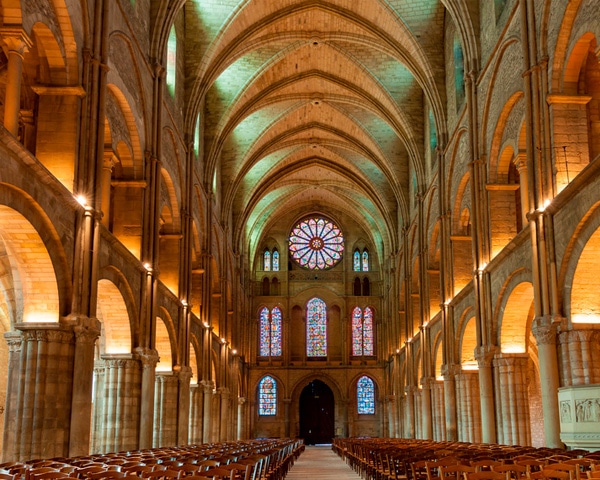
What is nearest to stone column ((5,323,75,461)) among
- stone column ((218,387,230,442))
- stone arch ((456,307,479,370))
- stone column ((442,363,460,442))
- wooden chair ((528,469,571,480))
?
wooden chair ((528,469,571,480))

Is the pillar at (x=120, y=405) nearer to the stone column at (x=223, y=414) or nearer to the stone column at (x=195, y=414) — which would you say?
the stone column at (x=195, y=414)

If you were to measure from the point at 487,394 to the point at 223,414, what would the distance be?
2195cm

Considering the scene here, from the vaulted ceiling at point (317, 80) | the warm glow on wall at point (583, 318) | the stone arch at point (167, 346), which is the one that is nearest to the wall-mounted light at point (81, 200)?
the stone arch at point (167, 346)

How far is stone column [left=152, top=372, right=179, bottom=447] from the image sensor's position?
94.7ft

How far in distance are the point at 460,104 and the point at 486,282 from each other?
8.75 metres

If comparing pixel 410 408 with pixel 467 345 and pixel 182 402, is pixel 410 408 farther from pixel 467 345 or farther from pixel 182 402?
pixel 182 402

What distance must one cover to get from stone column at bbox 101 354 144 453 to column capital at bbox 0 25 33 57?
10803 millimetres

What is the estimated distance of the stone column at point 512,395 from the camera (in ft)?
75.6

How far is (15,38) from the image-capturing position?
15406 millimetres

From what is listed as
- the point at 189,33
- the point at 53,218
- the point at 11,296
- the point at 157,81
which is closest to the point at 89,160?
the point at 53,218

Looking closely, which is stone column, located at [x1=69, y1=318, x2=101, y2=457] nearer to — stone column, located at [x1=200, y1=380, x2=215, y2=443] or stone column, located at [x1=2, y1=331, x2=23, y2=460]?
stone column, located at [x1=2, y1=331, x2=23, y2=460]

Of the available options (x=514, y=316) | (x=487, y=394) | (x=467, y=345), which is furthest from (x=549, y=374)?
(x=467, y=345)

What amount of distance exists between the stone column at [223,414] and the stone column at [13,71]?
96.3 ft

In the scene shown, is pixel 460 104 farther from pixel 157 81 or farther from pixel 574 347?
pixel 574 347
